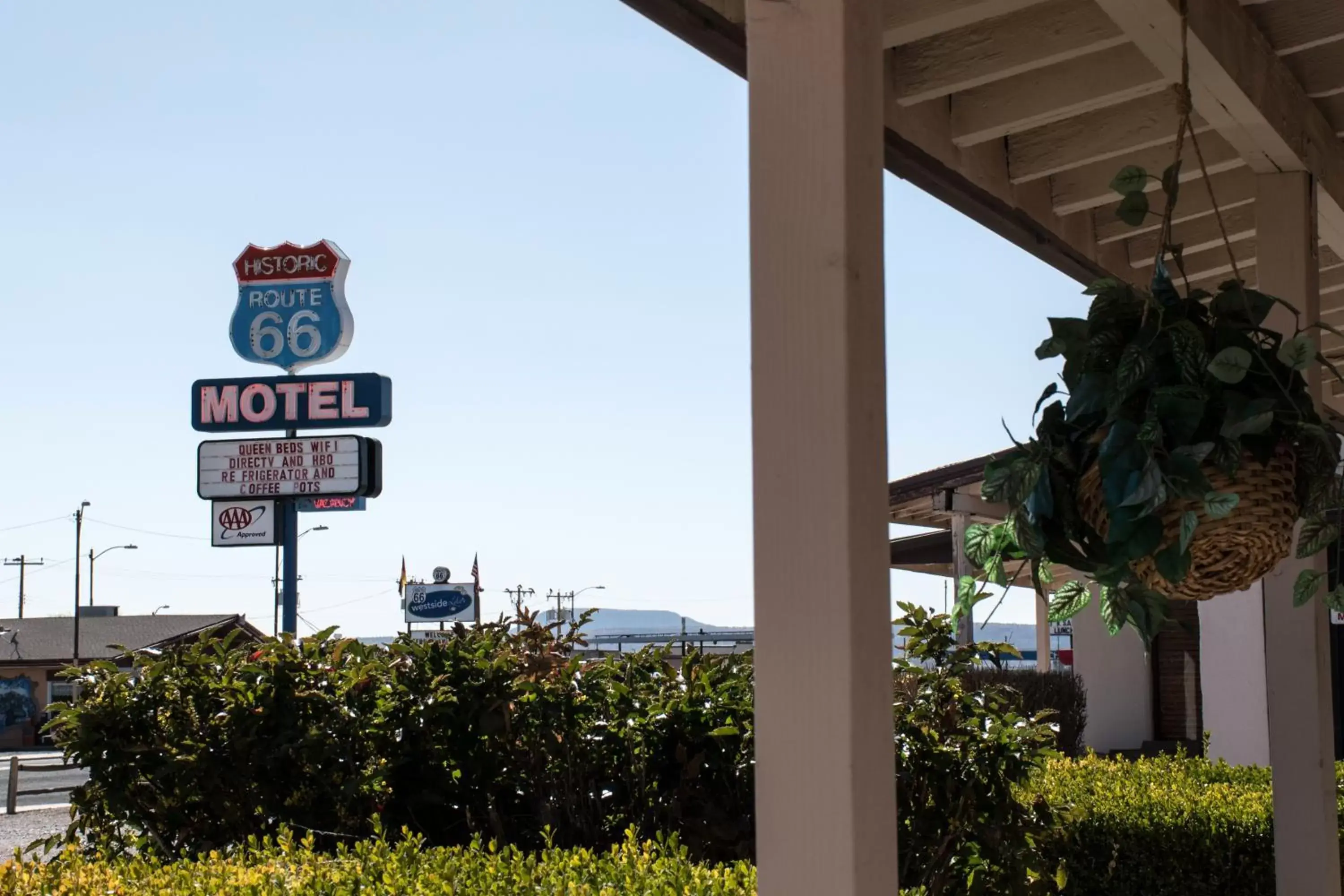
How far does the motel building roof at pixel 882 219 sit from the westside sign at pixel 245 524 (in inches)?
762

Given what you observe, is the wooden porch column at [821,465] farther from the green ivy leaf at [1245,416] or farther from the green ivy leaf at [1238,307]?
the green ivy leaf at [1238,307]

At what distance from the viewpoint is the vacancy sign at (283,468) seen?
73.8 ft

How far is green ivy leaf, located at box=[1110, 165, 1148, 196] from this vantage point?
275 cm

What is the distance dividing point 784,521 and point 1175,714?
15.8 meters

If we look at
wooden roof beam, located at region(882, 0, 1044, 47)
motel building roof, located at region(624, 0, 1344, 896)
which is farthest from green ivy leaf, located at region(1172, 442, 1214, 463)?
wooden roof beam, located at region(882, 0, 1044, 47)

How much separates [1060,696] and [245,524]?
14.5 meters

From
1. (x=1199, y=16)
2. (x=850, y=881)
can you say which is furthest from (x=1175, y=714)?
(x=850, y=881)

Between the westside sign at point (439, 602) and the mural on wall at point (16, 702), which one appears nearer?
the westside sign at point (439, 602)

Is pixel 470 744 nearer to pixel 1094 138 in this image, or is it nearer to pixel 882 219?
pixel 1094 138

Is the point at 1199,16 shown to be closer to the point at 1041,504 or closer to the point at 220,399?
the point at 1041,504

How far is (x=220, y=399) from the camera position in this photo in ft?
75.3

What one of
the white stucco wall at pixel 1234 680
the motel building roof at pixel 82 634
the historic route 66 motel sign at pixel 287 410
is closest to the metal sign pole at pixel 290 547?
the historic route 66 motel sign at pixel 287 410

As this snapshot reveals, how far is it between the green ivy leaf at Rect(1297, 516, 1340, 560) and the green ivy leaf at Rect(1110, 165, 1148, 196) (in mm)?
782

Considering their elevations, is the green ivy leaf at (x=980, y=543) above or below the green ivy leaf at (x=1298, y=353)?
below
